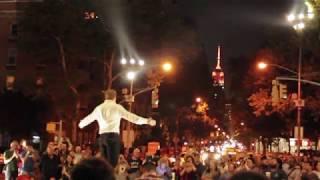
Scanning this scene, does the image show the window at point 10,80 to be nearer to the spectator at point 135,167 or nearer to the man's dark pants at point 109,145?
the spectator at point 135,167

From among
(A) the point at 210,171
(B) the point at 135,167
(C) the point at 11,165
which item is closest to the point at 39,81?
(C) the point at 11,165

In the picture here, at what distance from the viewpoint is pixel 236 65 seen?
94312mm

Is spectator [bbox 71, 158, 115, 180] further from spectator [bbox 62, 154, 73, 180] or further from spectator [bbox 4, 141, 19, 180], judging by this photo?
spectator [bbox 4, 141, 19, 180]

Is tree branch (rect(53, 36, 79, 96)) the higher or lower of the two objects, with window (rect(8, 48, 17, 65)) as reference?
lower

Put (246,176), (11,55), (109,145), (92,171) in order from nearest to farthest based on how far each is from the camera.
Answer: (246,176) < (92,171) < (109,145) < (11,55)

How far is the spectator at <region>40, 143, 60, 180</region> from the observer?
19764 mm

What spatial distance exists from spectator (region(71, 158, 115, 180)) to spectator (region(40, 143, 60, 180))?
1602 cm

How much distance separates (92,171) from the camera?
3855 millimetres

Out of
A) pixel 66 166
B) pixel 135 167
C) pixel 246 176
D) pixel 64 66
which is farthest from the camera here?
pixel 64 66

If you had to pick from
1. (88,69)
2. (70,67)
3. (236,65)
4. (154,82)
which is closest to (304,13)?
(154,82)

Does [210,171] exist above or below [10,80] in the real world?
below

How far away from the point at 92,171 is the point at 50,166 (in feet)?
53.5

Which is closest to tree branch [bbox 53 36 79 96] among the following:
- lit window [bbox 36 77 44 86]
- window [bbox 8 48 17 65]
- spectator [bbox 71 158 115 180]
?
lit window [bbox 36 77 44 86]

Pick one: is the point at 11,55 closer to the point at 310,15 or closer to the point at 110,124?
the point at 310,15
